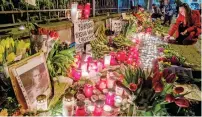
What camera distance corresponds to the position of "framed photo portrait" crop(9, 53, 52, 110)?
8.60 ft

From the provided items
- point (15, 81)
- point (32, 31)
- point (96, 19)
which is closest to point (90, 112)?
point (15, 81)

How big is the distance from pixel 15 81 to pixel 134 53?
12.5ft

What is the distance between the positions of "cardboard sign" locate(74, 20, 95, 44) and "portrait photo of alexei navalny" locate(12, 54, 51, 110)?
2.31 m

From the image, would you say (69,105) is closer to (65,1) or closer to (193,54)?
(65,1)

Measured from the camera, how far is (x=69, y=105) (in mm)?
2725

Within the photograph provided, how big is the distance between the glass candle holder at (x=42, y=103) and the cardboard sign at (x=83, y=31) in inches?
113

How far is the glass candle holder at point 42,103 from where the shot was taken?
2670 millimetres

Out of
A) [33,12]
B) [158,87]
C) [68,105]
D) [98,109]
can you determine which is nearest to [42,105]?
[68,105]

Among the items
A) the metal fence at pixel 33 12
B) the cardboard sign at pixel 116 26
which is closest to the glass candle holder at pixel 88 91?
the metal fence at pixel 33 12

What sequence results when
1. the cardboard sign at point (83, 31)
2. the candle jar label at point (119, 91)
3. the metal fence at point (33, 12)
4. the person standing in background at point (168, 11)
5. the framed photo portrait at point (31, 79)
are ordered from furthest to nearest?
the person standing in background at point (168, 11) → the cardboard sign at point (83, 31) → the metal fence at point (33, 12) → the candle jar label at point (119, 91) → the framed photo portrait at point (31, 79)

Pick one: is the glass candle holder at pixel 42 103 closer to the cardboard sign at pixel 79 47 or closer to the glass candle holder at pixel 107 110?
the glass candle holder at pixel 107 110

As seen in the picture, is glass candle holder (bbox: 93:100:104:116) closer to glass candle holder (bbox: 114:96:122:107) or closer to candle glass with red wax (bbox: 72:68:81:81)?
glass candle holder (bbox: 114:96:122:107)

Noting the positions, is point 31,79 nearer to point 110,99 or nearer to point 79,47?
point 110,99

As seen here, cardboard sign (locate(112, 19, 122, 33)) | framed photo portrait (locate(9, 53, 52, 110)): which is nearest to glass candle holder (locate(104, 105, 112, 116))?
framed photo portrait (locate(9, 53, 52, 110))
